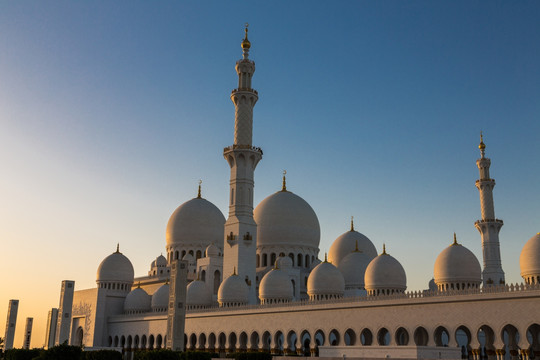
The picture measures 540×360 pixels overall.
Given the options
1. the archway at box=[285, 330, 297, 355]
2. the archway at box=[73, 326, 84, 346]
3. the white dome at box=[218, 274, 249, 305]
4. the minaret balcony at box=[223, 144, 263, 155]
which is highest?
the minaret balcony at box=[223, 144, 263, 155]

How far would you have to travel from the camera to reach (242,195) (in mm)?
44031

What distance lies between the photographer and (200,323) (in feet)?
143

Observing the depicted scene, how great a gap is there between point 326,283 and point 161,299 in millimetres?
15845

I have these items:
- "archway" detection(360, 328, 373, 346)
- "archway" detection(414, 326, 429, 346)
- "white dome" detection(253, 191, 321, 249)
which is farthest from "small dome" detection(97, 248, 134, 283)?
"archway" detection(414, 326, 429, 346)

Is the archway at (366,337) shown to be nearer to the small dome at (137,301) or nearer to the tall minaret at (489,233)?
the tall minaret at (489,233)

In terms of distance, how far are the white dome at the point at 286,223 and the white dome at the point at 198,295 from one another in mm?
7034

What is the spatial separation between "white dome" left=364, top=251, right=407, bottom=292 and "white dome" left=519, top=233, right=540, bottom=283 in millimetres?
7338

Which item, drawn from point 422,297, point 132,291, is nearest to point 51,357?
point 422,297

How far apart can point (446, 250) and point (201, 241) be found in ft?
85.3

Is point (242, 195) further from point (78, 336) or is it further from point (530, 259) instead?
point (78, 336)

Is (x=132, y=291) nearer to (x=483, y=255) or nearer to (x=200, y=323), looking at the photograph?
(x=200, y=323)

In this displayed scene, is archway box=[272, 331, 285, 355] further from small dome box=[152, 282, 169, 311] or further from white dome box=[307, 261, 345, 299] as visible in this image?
small dome box=[152, 282, 169, 311]

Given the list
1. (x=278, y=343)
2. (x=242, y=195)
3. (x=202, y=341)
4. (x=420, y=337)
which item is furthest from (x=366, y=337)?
(x=242, y=195)

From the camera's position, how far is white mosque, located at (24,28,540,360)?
2944 centimetres
